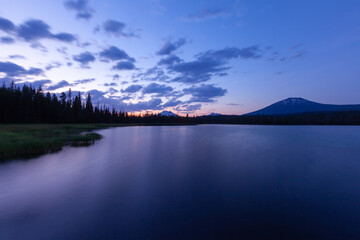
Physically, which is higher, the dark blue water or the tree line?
the tree line

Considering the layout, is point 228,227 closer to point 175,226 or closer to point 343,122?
point 175,226

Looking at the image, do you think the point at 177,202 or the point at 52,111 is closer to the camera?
the point at 177,202

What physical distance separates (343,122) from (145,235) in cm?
21177

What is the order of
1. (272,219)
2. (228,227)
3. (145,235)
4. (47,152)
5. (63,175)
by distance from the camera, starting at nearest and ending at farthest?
(145,235) → (228,227) → (272,219) → (63,175) → (47,152)

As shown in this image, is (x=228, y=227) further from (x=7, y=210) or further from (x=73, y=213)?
(x=7, y=210)

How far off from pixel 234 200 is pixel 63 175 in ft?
46.0

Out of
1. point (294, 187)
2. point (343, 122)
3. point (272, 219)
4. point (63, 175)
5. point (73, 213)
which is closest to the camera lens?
point (272, 219)

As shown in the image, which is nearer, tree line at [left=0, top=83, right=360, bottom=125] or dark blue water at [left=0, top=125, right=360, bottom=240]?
dark blue water at [left=0, top=125, right=360, bottom=240]

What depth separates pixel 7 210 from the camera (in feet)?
28.5

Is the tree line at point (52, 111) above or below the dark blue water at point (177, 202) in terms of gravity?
above

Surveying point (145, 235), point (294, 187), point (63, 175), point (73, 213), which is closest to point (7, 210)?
point (73, 213)

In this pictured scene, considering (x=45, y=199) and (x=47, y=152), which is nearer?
(x=45, y=199)

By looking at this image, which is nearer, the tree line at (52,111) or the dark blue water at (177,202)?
the dark blue water at (177,202)

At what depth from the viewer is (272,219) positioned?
25.9ft
